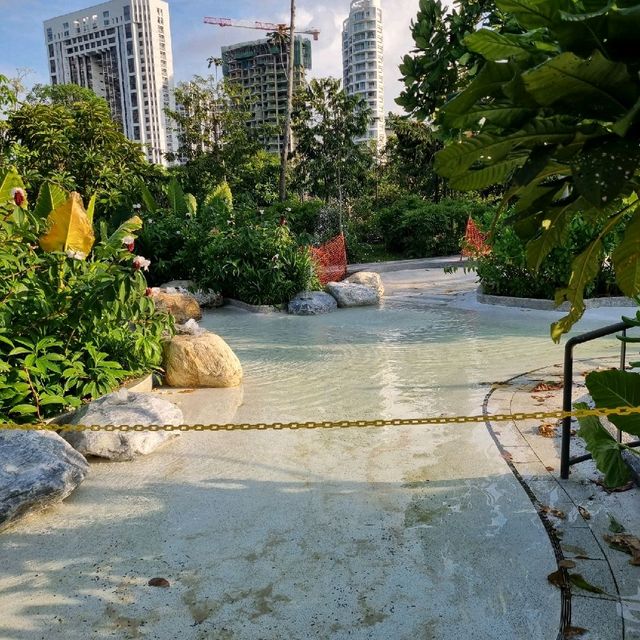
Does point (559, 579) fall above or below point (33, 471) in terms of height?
below

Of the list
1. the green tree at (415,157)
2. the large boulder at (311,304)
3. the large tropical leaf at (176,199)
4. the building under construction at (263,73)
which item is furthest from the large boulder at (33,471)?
the building under construction at (263,73)

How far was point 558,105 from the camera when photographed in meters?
1.40

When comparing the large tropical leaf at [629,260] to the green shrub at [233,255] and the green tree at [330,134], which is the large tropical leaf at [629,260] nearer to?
the green shrub at [233,255]

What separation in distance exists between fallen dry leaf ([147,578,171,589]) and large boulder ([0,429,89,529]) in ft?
3.59

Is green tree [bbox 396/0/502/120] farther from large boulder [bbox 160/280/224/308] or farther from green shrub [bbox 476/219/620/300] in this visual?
large boulder [bbox 160/280/224/308]

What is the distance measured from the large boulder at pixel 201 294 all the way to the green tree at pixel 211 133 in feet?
42.6

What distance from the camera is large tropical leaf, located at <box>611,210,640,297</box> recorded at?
1742mm

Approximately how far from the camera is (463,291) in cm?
1416

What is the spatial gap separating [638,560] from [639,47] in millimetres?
2526

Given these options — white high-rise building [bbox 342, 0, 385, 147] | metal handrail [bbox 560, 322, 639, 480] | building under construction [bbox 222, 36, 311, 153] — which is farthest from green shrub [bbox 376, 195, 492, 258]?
white high-rise building [bbox 342, 0, 385, 147]

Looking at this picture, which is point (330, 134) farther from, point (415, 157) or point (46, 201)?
point (46, 201)

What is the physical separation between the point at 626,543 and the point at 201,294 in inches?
456

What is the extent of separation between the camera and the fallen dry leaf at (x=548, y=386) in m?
6.04

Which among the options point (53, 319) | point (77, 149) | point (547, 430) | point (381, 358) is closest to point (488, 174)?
point (547, 430)
